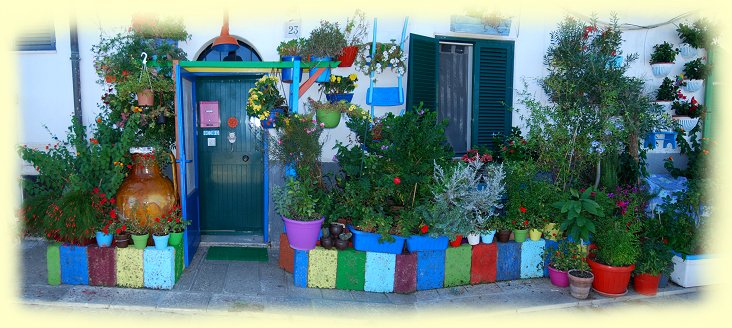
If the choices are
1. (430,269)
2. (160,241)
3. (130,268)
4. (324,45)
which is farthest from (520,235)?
(130,268)

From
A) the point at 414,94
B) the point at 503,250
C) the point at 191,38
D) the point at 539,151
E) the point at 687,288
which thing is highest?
the point at 191,38

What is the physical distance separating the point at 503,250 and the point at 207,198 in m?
3.92

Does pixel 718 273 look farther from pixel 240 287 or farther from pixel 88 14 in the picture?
pixel 88 14

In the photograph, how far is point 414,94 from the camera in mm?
6371

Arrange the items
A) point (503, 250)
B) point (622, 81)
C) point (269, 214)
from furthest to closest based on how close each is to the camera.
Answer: point (269, 214) → point (622, 81) → point (503, 250)

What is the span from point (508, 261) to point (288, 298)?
245cm

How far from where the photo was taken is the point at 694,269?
5590 millimetres

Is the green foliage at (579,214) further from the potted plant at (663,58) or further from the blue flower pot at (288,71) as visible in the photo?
the blue flower pot at (288,71)

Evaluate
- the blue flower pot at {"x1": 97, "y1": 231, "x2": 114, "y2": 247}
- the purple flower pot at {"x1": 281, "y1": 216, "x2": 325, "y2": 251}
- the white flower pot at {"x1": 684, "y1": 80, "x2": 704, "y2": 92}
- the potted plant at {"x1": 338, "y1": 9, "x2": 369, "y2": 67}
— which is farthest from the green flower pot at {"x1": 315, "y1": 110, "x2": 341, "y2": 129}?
the white flower pot at {"x1": 684, "y1": 80, "x2": 704, "y2": 92}

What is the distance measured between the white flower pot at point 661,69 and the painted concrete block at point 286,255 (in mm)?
5604

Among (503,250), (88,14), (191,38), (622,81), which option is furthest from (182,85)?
(622,81)

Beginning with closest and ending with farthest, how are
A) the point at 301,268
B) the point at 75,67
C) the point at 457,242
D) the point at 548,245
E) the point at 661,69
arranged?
the point at 301,268, the point at 457,242, the point at 548,245, the point at 75,67, the point at 661,69

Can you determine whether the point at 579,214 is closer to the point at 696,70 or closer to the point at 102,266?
the point at 696,70

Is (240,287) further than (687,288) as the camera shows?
No
